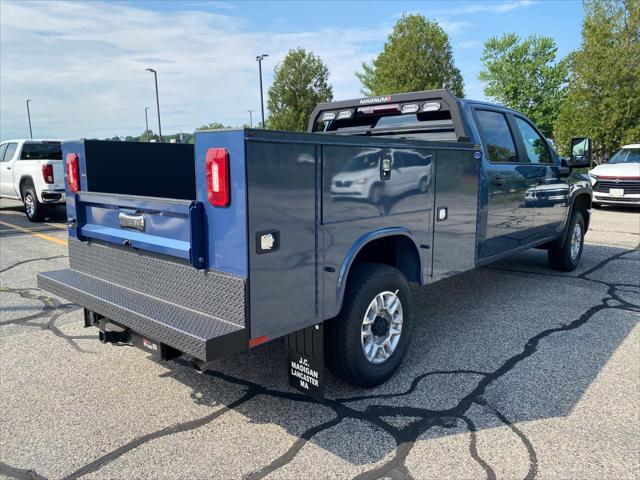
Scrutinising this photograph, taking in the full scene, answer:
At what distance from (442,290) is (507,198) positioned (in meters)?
1.49

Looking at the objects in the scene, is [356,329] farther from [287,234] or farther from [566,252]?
[566,252]

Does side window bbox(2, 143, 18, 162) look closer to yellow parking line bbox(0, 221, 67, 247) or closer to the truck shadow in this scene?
yellow parking line bbox(0, 221, 67, 247)

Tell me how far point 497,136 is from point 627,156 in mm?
12338

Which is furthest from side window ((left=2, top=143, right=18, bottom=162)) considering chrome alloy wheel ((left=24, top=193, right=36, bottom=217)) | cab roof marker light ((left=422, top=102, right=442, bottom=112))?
cab roof marker light ((left=422, top=102, right=442, bottom=112))

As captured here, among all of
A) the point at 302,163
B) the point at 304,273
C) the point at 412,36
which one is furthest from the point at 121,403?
the point at 412,36

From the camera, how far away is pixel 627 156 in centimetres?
1494

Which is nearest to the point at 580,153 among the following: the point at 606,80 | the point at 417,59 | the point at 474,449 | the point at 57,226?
the point at 474,449

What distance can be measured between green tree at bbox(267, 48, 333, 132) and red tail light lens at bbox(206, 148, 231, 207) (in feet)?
112

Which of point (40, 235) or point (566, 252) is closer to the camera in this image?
point (566, 252)

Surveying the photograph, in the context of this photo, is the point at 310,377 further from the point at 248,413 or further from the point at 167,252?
the point at 167,252

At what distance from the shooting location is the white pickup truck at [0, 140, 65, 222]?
11.3 metres

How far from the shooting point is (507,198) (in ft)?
16.5

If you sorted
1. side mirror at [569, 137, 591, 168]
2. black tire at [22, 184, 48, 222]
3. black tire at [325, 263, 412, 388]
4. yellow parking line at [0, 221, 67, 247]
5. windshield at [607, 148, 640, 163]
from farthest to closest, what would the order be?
1. windshield at [607, 148, 640, 163]
2. black tire at [22, 184, 48, 222]
3. yellow parking line at [0, 221, 67, 247]
4. side mirror at [569, 137, 591, 168]
5. black tire at [325, 263, 412, 388]

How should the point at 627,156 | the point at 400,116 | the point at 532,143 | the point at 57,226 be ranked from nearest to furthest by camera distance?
the point at 400,116
the point at 532,143
the point at 57,226
the point at 627,156
